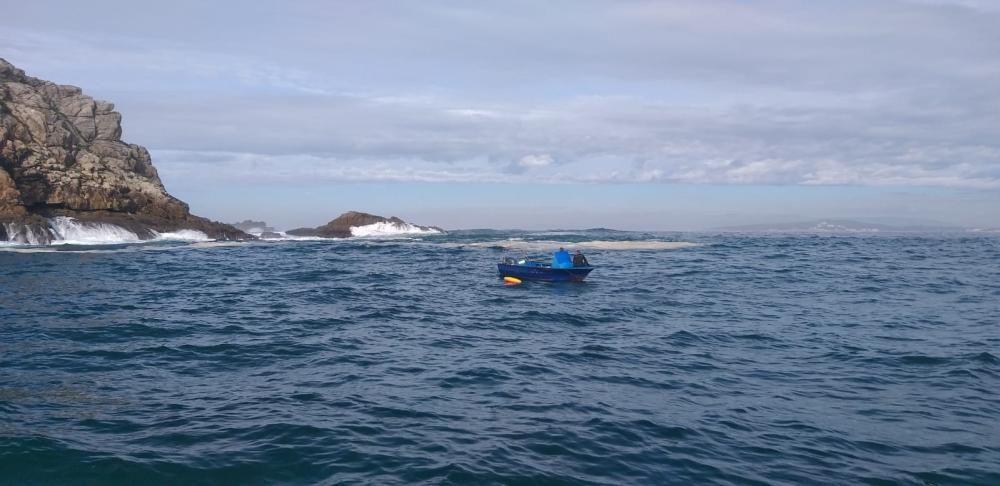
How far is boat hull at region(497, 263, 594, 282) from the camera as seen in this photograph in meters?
31.7

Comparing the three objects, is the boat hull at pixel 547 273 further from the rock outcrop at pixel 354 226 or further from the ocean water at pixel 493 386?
the rock outcrop at pixel 354 226

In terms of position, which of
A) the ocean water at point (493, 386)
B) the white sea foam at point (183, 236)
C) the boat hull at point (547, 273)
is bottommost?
the ocean water at point (493, 386)

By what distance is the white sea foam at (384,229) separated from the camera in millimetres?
105125

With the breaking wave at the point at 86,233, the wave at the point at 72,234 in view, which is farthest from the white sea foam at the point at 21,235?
the breaking wave at the point at 86,233

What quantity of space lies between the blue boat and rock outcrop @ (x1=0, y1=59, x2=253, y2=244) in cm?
4184

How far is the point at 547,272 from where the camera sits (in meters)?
31.9

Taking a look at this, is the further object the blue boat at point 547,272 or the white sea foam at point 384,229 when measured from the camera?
the white sea foam at point 384,229

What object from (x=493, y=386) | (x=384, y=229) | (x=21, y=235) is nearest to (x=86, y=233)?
(x=21, y=235)

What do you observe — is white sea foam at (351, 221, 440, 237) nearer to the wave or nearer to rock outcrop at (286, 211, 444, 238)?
rock outcrop at (286, 211, 444, 238)

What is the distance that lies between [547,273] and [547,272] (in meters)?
0.06

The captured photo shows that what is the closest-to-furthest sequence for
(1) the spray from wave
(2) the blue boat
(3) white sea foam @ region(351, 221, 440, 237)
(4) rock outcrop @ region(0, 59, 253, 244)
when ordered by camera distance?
(2) the blue boat → (4) rock outcrop @ region(0, 59, 253, 244) → (1) the spray from wave → (3) white sea foam @ region(351, 221, 440, 237)

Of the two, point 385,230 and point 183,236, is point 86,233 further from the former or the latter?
point 385,230

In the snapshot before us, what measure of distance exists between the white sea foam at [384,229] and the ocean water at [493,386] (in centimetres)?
7666

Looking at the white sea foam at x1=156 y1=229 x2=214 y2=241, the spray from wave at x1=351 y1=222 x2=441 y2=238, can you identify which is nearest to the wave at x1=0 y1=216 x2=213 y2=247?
the white sea foam at x1=156 y1=229 x2=214 y2=241
